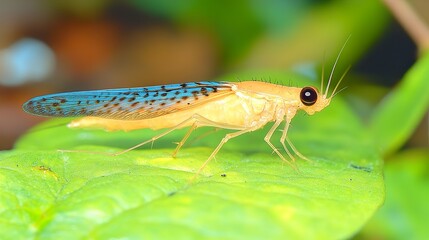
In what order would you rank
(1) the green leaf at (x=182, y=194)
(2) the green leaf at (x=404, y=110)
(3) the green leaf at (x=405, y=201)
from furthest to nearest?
(3) the green leaf at (x=405, y=201), (2) the green leaf at (x=404, y=110), (1) the green leaf at (x=182, y=194)

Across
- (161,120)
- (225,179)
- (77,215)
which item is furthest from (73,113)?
(77,215)

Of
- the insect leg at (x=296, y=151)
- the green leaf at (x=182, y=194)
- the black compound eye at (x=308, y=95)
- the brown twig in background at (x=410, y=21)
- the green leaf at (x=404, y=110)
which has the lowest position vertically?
the green leaf at (x=182, y=194)

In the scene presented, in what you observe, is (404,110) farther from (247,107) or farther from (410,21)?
(247,107)

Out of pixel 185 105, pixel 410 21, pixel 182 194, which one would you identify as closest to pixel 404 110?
pixel 410 21

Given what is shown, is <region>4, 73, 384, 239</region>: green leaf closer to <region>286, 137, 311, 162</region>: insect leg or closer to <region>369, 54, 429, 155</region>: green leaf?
<region>286, 137, 311, 162</region>: insect leg

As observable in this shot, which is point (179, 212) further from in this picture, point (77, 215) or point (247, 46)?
point (247, 46)

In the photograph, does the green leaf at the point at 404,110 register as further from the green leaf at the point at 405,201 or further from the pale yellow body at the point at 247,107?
the pale yellow body at the point at 247,107

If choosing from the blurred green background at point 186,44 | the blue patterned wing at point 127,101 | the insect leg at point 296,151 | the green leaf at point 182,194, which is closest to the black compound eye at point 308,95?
the insect leg at point 296,151
